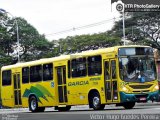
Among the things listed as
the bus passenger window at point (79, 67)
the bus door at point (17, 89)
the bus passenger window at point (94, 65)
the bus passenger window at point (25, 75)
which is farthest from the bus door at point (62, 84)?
the bus door at point (17, 89)

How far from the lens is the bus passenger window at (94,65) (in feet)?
77.2

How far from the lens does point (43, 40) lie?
73.3 metres

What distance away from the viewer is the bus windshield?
22609 mm

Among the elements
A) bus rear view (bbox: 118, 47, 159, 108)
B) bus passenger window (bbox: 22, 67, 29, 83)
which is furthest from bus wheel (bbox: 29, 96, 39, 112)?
bus rear view (bbox: 118, 47, 159, 108)

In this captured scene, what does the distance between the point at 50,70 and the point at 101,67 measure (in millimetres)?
4499

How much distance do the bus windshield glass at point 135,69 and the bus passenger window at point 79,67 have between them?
96.0 inches

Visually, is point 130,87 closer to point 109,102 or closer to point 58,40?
point 109,102

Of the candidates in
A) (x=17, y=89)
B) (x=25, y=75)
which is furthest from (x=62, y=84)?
(x=17, y=89)

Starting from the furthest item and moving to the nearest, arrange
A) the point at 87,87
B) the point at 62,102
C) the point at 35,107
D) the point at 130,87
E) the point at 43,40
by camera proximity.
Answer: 1. the point at 43,40
2. the point at 35,107
3. the point at 62,102
4. the point at 87,87
5. the point at 130,87

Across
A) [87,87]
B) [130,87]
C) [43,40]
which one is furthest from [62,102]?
[43,40]

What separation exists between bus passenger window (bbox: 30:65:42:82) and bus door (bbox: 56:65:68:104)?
5.42ft

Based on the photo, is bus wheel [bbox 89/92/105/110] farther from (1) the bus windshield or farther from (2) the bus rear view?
(1) the bus windshield

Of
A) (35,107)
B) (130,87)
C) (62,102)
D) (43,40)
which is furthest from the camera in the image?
(43,40)

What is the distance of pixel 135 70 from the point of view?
2273 cm
